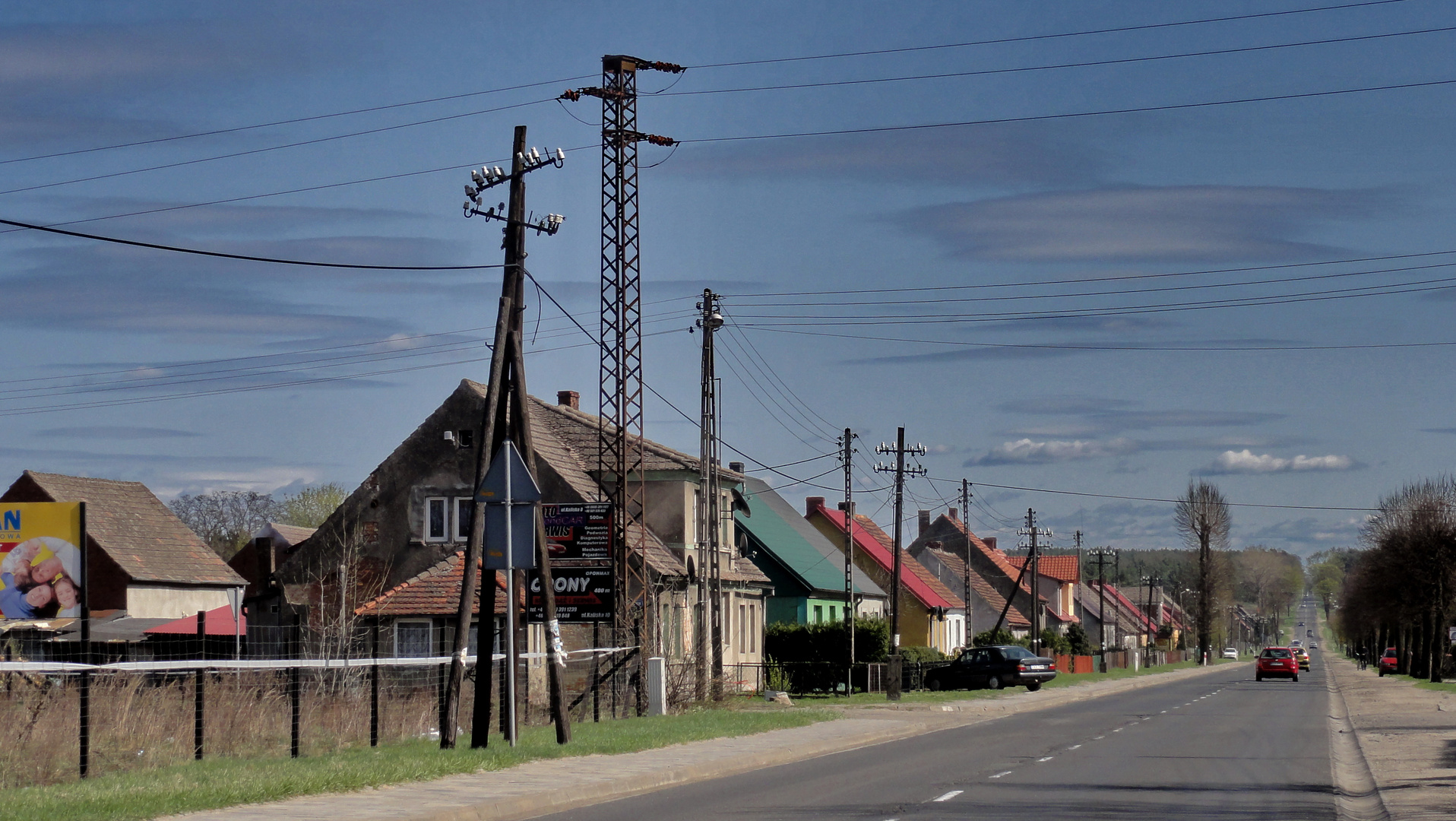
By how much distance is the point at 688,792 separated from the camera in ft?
55.8

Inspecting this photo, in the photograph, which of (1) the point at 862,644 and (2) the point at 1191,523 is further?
(2) the point at 1191,523

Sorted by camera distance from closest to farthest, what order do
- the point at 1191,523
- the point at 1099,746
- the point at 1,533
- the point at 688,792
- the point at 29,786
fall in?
the point at 29,786, the point at 688,792, the point at 1099,746, the point at 1,533, the point at 1191,523

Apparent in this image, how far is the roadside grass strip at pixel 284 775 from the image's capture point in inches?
501

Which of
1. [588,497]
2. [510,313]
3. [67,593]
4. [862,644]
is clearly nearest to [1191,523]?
[862,644]

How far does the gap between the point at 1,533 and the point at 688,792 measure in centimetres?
2209

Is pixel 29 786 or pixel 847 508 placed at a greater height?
pixel 847 508

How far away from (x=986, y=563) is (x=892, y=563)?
104 ft

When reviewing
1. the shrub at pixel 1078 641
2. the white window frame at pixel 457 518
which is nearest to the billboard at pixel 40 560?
the white window frame at pixel 457 518

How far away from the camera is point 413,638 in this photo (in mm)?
36312

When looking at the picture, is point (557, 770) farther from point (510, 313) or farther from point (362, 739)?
point (510, 313)

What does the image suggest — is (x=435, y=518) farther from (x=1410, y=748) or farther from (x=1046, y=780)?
(x=1046, y=780)

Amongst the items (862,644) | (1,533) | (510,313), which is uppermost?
(510,313)

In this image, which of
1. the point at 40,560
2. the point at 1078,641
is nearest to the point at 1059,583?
the point at 1078,641

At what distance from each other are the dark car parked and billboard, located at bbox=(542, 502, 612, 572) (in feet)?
91.4
